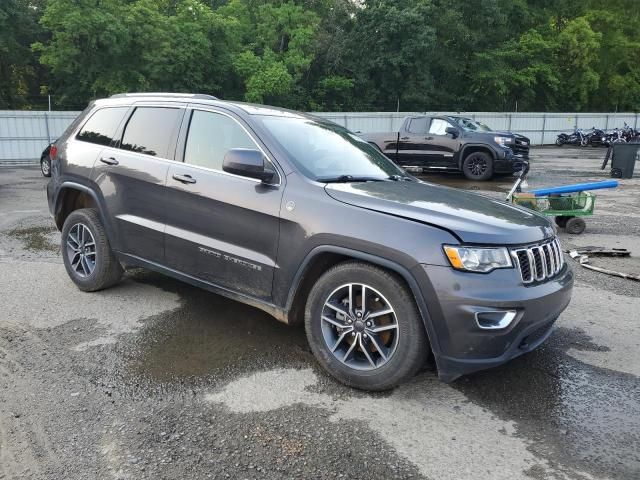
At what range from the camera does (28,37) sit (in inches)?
1273

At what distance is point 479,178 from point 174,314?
1199 centimetres

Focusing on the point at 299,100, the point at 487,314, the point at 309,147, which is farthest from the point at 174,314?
the point at 299,100

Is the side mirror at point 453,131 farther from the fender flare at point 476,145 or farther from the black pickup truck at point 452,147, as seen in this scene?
the fender flare at point 476,145

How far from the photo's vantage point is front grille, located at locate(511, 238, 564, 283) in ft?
10.6

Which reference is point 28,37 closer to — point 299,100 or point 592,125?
point 299,100

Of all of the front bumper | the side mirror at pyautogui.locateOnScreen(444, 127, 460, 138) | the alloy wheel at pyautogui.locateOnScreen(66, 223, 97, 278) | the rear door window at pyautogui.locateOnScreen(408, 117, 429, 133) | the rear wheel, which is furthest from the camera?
the rear door window at pyautogui.locateOnScreen(408, 117, 429, 133)

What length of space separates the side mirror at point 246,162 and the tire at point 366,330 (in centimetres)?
86

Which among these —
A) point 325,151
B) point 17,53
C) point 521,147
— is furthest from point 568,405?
point 17,53

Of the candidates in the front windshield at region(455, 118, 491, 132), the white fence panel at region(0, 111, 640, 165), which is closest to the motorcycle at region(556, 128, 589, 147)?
the white fence panel at region(0, 111, 640, 165)

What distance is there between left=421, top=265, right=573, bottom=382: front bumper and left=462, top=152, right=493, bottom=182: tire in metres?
12.3

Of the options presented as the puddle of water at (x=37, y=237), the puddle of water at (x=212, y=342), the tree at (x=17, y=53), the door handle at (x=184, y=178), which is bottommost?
the puddle of water at (x=212, y=342)

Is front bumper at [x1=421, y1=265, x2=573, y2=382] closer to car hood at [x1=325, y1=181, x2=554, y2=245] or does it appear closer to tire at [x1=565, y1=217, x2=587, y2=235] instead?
car hood at [x1=325, y1=181, x2=554, y2=245]

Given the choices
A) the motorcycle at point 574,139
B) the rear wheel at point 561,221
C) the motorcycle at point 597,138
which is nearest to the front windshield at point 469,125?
the rear wheel at point 561,221

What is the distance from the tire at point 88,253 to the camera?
16.5 feet
